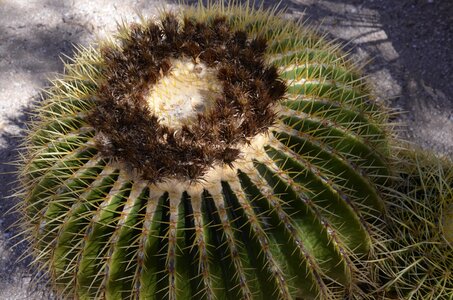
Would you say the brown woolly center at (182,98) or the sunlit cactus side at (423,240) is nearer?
the brown woolly center at (182,98)

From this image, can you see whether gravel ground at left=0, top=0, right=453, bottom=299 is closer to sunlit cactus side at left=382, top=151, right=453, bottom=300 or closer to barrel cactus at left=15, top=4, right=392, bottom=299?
sunlit cactus side at left=382, top=151, right=453, bottom=300

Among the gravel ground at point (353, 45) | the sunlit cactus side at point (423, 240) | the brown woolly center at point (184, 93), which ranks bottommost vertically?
the gravel ground at point (353, 45)

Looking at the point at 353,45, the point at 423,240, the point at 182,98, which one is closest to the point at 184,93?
the point at 182,98

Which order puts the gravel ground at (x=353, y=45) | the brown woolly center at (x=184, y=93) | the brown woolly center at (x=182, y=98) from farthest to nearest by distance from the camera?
the gravel ground at (x=353, y=45) → the brown woolly center at (x=184, y=93) → the brown woolly center at (x=182, y=98)

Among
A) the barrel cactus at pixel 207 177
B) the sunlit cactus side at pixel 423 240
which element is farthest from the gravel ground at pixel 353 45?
the barrel cactus at pixel 207 177

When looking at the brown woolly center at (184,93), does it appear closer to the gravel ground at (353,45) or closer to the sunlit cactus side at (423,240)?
the sunlit cactus side at (423,240)

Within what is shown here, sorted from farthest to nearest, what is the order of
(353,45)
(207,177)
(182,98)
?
1. (353,45)
2. (182,98)
3. (207,177)

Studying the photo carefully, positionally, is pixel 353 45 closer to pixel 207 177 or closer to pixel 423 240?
pixel 423 240
